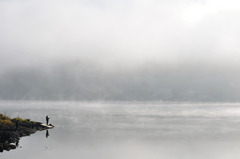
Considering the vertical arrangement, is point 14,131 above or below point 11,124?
below

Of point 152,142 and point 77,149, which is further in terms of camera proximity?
point 152,142

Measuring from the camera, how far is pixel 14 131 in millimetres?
74188

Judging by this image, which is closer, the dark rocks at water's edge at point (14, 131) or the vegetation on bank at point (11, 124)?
the dark rocks at water's edge at point (14, 131)

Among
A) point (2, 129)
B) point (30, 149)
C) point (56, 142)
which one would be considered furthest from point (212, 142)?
point (2, 129)

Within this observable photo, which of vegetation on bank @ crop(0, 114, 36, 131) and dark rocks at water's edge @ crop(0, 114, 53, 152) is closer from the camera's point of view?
dark rocks at water's edge @ crop(0, 114, 53, 152)

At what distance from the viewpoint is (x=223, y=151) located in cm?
5656

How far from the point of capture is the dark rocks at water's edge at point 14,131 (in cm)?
5804

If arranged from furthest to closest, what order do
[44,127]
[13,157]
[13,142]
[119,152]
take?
[44,127] → [13,142] → [119,152] → [13,157]

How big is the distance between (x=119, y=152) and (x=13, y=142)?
22272 millimetres

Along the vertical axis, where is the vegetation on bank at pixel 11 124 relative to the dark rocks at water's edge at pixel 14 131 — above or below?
above

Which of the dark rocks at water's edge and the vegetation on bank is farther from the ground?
the vegetation on bank

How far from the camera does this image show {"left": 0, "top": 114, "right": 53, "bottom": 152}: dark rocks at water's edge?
58.0 meters

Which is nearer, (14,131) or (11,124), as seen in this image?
(14,131)

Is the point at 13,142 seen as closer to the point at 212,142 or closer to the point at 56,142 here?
the point at 56,142
